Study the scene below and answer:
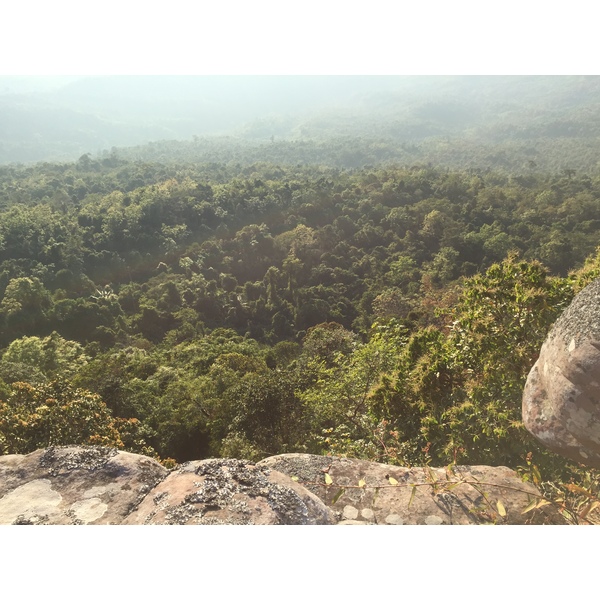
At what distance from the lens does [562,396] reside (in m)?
2.67

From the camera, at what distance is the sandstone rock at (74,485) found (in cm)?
250

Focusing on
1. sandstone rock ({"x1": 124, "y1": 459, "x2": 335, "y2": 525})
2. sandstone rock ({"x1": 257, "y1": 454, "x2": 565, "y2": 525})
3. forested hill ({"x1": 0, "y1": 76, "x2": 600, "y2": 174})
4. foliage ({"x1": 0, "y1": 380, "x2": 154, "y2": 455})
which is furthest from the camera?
forested hill ({"x1": 0, "y1": 76, "x2": 600, "y2": 174})

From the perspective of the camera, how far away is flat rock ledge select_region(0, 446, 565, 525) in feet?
7.98

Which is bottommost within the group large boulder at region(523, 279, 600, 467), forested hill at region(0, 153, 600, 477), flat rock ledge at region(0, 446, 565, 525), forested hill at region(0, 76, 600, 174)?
forested hill at region(0, 153, 600, 477)

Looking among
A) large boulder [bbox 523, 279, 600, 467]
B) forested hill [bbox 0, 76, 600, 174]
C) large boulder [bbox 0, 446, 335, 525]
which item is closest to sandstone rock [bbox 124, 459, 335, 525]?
large boulder [bbox 0, 446, 335, 525]

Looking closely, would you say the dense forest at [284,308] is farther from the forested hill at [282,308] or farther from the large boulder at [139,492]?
the large boulder at [139,492]

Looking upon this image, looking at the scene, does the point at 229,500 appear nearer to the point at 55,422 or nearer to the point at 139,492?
the point at 139,492

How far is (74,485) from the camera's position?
2707 mm

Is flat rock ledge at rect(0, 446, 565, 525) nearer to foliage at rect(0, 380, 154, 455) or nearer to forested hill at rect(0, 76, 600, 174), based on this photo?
foliage at rect(0, 380, 154, 455)

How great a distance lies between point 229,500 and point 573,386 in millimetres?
2152

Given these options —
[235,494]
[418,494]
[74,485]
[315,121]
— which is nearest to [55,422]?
[74,485]

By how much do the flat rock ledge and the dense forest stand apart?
0.36 meters

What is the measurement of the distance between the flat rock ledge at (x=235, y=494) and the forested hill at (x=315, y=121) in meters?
79.6
